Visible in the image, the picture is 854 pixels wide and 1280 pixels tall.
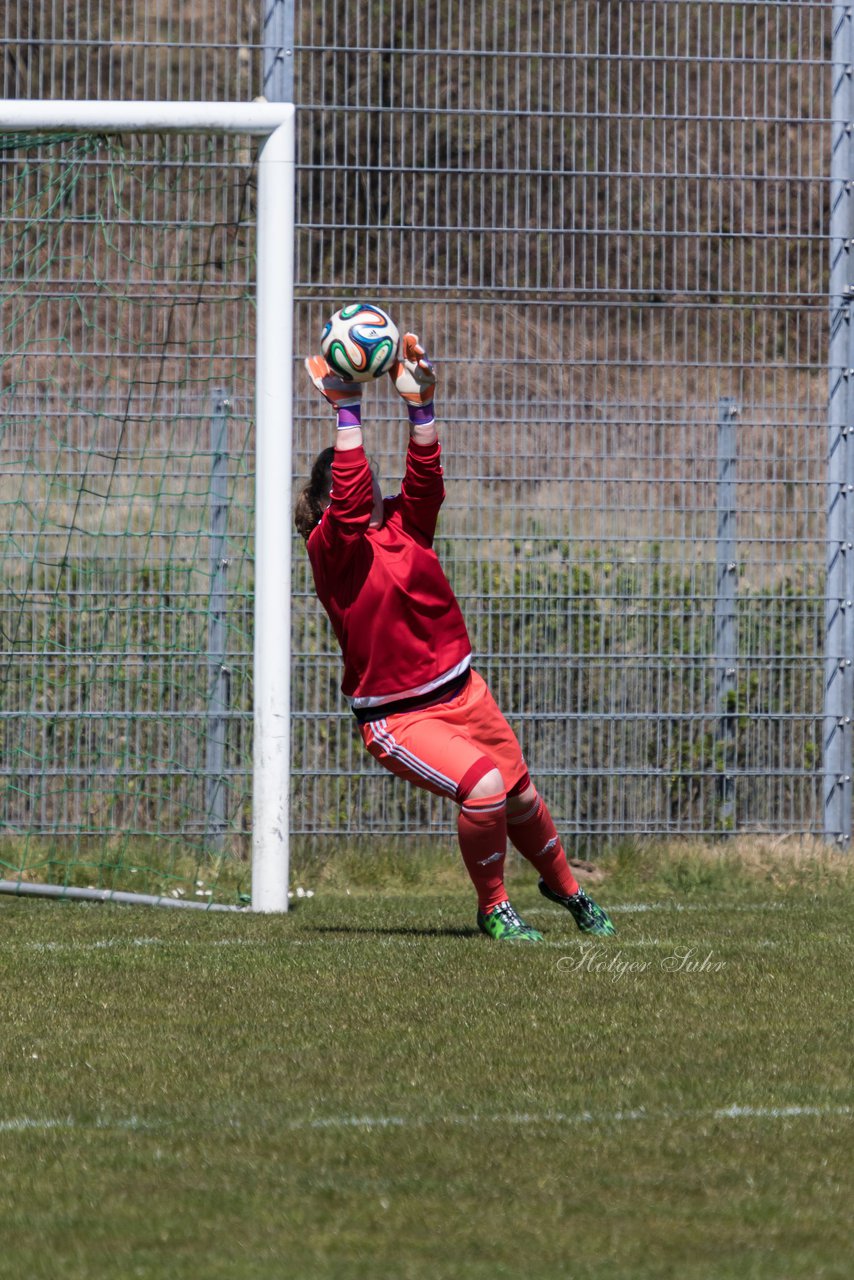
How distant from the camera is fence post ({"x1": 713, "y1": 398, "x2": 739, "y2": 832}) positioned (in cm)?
907

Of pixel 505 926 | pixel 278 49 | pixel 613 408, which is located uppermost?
pixel 278 49

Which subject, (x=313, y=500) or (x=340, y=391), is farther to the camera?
(x=313, y=500)

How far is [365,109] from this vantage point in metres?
8.86

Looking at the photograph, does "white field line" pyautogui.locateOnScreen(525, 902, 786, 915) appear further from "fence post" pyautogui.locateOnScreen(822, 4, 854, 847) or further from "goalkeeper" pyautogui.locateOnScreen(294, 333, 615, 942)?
"fence post" pyautogui.locateOnScreen(822, 4, 854, 847)

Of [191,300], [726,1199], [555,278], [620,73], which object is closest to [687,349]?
[555,278]

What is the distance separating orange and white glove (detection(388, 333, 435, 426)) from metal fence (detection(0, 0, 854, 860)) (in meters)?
2.68

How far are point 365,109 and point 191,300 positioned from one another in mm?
1268

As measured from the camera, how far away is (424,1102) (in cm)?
396

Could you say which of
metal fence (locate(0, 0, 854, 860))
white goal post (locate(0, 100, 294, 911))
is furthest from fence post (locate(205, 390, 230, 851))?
white goal post (locate(0, 100, 294, 911))

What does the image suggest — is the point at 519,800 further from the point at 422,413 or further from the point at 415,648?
the point at 422,413

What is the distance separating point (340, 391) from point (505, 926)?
70.8 inches

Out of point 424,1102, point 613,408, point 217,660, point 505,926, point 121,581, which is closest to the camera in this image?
point 424,1102

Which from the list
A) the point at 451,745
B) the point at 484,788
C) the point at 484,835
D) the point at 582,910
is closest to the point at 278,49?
the point at 451,745

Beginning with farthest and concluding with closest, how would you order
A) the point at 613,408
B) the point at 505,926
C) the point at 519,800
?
1. the point at 613,408
2. the point at 519,800
3. the point at 505,926
